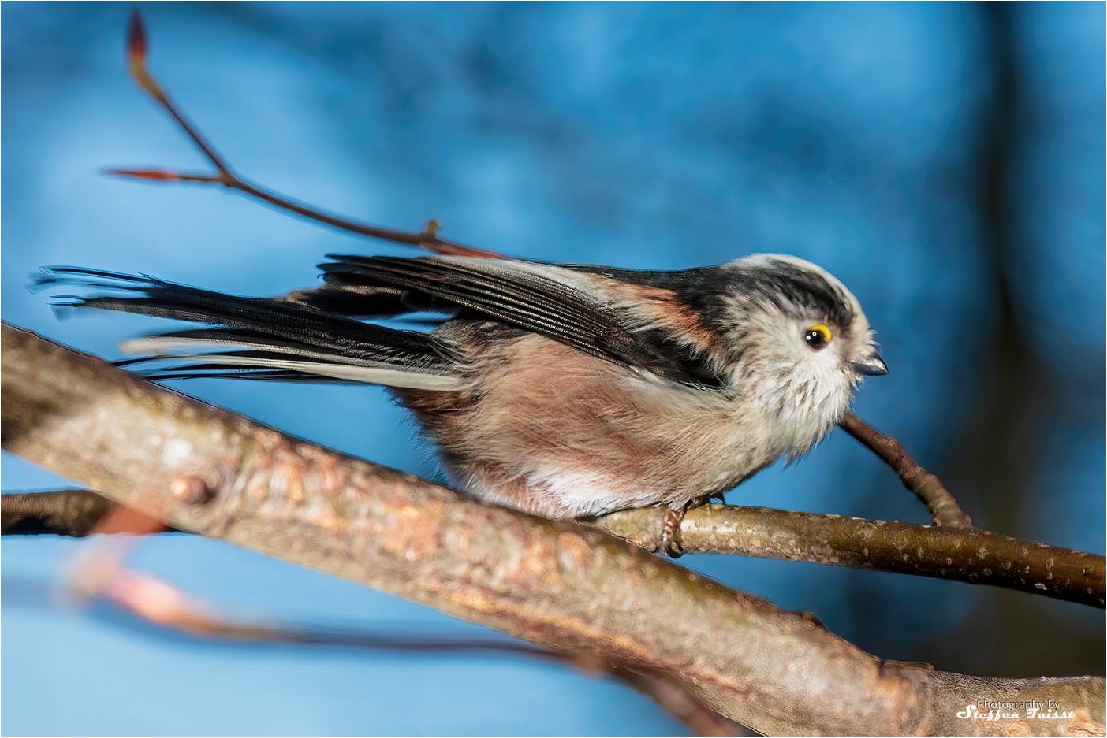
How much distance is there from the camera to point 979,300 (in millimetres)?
5328

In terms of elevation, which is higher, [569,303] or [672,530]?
[569,303]

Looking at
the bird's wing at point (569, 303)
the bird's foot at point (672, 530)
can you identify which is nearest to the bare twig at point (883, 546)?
the bird's foot at point (672, 530)

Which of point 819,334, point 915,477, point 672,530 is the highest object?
point 819,334

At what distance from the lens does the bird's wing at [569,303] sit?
2.43 meters

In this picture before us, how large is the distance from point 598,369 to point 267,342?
82 centimetres

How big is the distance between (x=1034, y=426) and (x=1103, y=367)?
459mm

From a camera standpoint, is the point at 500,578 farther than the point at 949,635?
No

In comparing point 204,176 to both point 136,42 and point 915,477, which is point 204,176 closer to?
point 136,42

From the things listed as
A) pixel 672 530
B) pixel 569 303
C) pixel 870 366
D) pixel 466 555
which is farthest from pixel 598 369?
pixel 466 555

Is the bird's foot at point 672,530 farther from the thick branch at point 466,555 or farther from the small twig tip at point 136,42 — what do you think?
the small twig tip at point 136,42

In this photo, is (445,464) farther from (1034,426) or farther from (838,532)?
(1034,426)

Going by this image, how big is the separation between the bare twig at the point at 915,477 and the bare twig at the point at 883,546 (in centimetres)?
14

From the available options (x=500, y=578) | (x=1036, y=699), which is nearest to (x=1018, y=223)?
(x=1036, y=699)

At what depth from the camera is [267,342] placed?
2.24 metres
